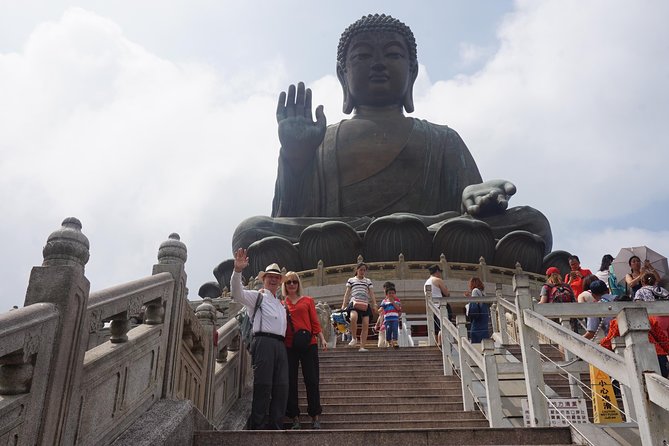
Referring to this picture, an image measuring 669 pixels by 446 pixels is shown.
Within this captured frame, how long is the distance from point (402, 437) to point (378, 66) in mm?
17296

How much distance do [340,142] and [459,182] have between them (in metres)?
3.62

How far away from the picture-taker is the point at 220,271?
18375 mm

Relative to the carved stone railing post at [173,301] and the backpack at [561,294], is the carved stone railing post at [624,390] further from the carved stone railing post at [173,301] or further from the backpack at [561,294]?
the backpack at [561,294]

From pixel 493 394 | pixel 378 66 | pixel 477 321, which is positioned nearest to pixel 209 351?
pixel 493 394

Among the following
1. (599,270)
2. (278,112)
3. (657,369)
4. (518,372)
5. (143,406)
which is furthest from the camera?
(278,112)

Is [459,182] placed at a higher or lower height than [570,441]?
higher

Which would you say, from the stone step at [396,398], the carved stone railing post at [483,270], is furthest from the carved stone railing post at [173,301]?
the carved stone railing post at [483,270]

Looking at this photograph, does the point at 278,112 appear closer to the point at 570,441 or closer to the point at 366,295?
the point at 366,295

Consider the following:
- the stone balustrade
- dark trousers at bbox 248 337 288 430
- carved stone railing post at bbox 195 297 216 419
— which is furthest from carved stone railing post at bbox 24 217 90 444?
carved stone railing post at bbox 195 297 216 419

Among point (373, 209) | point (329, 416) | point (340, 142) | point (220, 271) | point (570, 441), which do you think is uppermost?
point (340, 142)

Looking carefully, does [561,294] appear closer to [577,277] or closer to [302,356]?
[577,277]

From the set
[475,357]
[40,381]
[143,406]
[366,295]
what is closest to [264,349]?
[143,406]

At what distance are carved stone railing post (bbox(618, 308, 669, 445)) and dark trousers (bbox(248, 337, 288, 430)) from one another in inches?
95.6

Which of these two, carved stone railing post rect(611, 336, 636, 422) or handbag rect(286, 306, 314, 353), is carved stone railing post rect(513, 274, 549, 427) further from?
handbag rect(286, 306, 314, 353)
